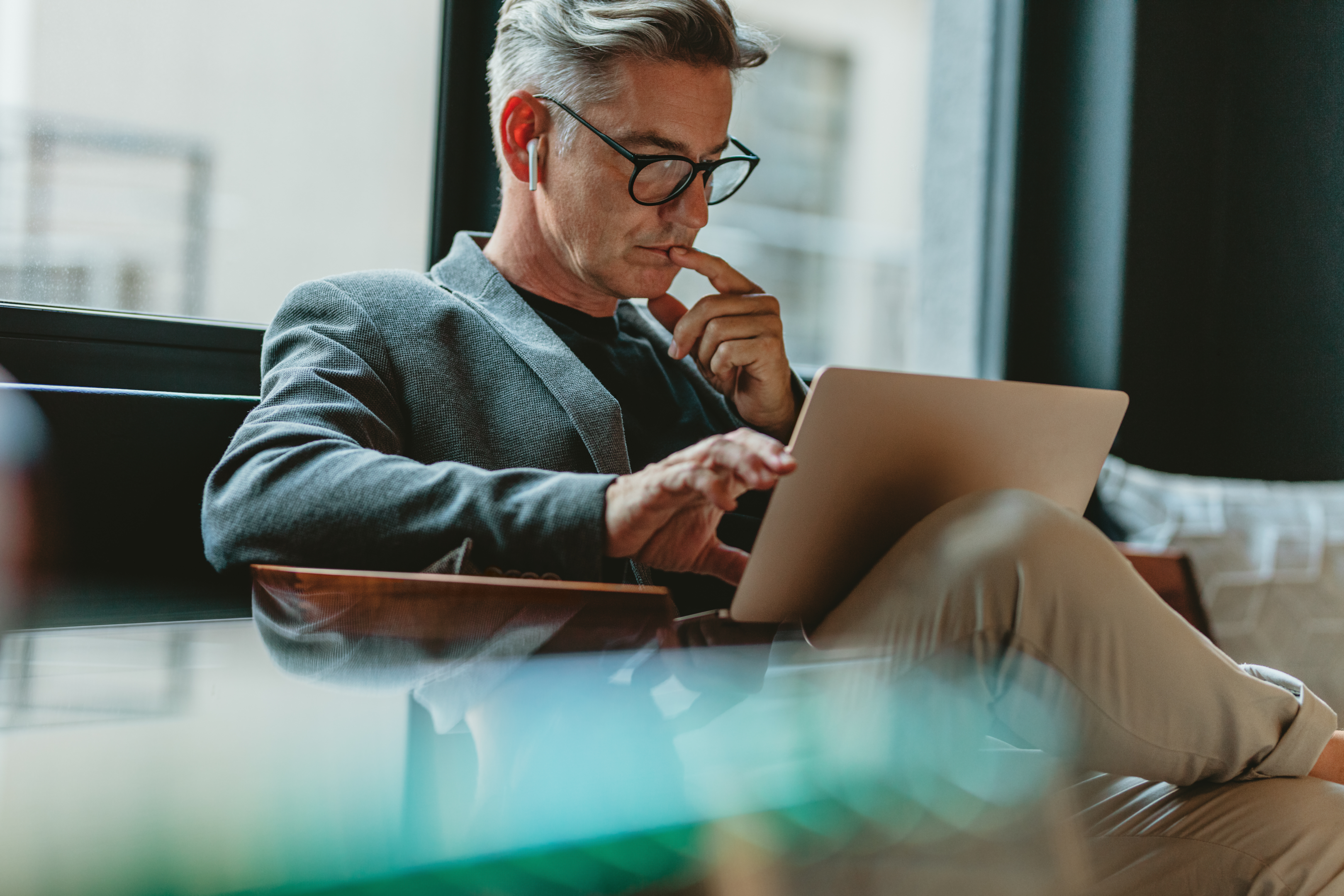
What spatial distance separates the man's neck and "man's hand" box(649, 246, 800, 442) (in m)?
0.16

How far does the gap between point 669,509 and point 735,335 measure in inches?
20.1

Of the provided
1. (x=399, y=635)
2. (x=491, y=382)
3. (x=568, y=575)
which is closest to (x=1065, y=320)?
(x=491, y=382)

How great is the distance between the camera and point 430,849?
0.58 meters

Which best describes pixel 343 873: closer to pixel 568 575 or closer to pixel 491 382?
pixel 568 575

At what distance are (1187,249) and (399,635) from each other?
2.16 m

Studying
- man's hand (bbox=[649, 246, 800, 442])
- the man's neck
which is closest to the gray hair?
the man's neck

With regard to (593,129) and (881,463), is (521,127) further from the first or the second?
(881,463)

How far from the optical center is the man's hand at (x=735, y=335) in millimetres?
1283

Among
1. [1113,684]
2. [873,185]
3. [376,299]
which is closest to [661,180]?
[376,299]

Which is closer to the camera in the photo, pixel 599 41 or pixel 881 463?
pixel 881 463

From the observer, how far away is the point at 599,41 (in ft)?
4.09

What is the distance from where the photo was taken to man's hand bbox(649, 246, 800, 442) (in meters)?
1.28

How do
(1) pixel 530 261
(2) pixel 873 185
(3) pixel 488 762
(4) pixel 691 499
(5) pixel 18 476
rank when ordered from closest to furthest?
(3) pixel 488 762 < (4) pixel 691 499 < (5) pixel 18 476 < (1) pixel 530 261 < (2) pixel 873 185

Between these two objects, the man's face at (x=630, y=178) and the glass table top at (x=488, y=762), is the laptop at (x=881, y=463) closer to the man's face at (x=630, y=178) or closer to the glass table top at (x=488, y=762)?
the glass table top at (x=488, y=762)
